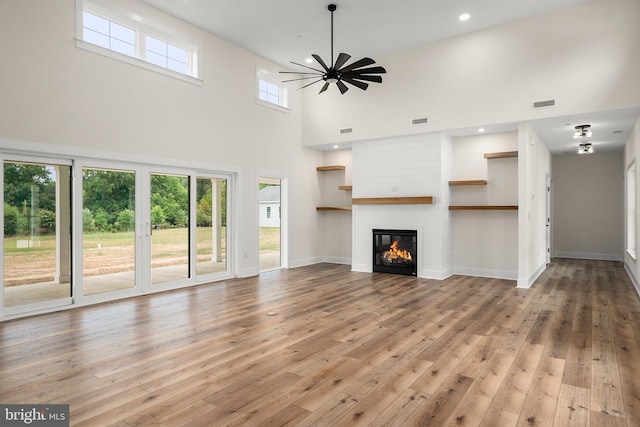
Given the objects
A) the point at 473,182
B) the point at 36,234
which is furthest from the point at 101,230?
the point at 473,182

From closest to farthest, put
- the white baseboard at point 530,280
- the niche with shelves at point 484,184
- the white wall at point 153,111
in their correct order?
the white wall at point 153,111 < the white baseboard at point 530,280 < the niche with shelves at point 484,184

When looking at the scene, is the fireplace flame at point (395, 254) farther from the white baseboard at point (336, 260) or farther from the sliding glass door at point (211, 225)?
the sliding glass door at point (211, 225)

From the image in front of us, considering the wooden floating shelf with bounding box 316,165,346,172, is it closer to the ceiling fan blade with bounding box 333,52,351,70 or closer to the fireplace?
the fireplace

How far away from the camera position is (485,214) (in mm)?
7367

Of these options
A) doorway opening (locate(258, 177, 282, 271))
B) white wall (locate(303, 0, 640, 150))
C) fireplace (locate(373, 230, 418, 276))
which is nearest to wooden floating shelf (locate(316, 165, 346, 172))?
white wall (locate(303, 0, 640, 150))

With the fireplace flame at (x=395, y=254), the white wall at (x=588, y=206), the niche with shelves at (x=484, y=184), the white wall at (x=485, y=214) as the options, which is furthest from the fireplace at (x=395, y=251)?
the white wall at (x=588, y=206)

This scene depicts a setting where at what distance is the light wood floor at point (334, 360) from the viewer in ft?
7.98

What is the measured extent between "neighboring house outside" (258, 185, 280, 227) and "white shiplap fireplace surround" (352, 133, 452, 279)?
166cm

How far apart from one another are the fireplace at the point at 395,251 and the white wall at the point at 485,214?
2.92ft

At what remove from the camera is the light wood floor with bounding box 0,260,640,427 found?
7.98ft

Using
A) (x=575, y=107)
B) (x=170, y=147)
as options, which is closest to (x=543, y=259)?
(x=575, y=107)

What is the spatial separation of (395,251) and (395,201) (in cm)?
101

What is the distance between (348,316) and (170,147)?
3796 millimetres

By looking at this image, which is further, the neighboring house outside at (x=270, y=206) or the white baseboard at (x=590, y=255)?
the white baseboard at (x=590, y=255)
